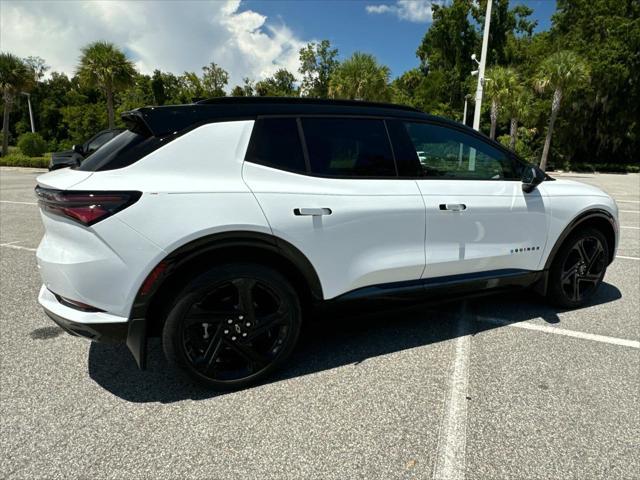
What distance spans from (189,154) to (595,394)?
2.87 metres

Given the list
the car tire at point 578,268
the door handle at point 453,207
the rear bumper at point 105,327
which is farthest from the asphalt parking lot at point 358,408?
the door handle at point 453,207

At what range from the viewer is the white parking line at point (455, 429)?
1900 mm

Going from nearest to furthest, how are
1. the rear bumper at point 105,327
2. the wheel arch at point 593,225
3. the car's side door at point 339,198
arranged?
the rear bumper at point 105,327
the car's side door at point 339,198
the wheel arch at point 593,225

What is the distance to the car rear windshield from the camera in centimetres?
214

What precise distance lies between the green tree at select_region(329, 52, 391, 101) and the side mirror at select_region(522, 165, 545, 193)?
26.6 metres

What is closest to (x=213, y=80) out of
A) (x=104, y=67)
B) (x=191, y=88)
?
(x=191, y=88)

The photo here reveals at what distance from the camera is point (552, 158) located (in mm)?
35875

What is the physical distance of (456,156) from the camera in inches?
121

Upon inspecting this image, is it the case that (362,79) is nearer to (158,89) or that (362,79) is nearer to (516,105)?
(516,105)

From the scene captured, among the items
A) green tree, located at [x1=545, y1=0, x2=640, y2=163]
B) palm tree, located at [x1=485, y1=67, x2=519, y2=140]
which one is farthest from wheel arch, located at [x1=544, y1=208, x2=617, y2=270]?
green tree, located at [x1=545, y1=0, x2=640, y2=163]

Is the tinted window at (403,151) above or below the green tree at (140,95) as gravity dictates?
below

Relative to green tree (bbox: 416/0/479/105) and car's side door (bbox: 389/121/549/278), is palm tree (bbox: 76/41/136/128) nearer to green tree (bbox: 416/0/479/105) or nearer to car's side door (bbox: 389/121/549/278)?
car's side door (bbox: 389/121/549/278)

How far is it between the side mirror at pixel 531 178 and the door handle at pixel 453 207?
0.65 meters

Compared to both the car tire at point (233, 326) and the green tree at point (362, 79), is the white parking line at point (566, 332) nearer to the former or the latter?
the car tire at point (233, 326)
